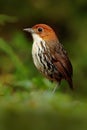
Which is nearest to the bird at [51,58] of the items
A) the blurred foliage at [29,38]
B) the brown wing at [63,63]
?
the brown wing at [63,63]

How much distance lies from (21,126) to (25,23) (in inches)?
435

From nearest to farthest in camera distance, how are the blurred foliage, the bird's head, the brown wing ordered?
the brown wing < the bird's head < the blurred foliage

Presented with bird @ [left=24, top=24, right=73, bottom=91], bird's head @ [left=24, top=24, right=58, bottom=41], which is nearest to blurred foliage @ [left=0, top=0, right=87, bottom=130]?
bird @ [left=24, top=24, right=73, bottom=91]

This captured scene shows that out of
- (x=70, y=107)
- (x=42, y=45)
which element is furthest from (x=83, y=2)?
(x=70, y=107)

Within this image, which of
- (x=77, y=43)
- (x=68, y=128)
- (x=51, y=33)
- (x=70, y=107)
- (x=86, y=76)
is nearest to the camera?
(x=68, y=128)

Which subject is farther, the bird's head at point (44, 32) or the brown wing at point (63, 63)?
the bird's head at point (44, 32)

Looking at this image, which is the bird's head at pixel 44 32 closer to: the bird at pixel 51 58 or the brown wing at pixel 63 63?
the bird at pixel 51 58

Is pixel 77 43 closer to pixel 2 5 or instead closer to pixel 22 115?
pixel 2 5

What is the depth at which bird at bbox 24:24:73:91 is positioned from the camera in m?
6.91

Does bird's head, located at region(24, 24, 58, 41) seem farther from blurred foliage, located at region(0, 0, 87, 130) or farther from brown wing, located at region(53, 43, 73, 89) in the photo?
blurred foliage, located at region(0, 0, 87, 130)

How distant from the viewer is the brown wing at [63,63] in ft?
22.6

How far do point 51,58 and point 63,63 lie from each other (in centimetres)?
18

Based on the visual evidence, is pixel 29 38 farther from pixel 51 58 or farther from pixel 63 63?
pixel 63 63

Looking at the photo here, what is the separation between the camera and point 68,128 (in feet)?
9.25
